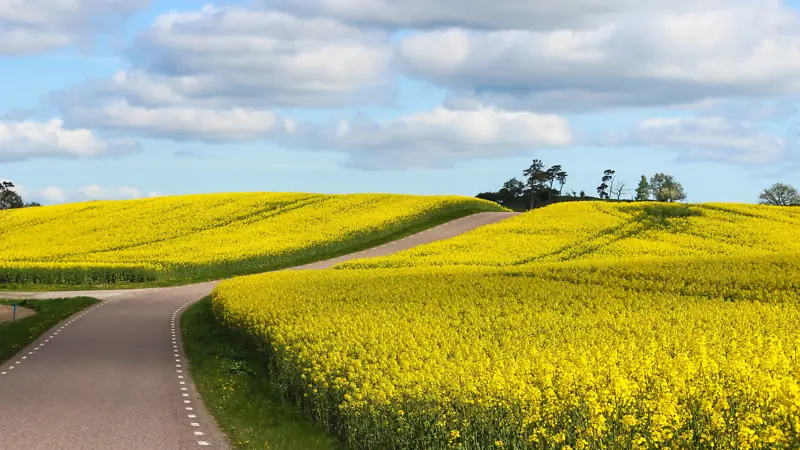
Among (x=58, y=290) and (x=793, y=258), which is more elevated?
(x=793, y=258)

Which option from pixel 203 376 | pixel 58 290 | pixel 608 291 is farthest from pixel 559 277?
pixel 58 290

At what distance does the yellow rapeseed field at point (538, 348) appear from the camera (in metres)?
15.8

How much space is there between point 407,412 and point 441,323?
1279 centimetres

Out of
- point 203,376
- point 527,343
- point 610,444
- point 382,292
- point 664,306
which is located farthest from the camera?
point 382,292

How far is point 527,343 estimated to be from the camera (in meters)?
24.9

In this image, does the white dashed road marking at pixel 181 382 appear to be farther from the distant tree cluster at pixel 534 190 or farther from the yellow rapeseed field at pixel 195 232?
the distant tree cluster at pixel 534 190

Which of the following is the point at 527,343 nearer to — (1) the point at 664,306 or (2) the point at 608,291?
(1) the point at 664,306

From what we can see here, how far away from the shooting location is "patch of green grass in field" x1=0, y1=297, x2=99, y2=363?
123ft

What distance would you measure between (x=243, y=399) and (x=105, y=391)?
446cm

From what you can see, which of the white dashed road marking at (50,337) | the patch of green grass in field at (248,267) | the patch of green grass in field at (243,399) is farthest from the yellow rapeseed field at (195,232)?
the patch of green grass in field at (243,399)

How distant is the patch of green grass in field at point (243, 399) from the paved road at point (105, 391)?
47 centimetres

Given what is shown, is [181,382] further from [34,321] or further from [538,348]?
[34,321]

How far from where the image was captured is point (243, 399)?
85.5 feet

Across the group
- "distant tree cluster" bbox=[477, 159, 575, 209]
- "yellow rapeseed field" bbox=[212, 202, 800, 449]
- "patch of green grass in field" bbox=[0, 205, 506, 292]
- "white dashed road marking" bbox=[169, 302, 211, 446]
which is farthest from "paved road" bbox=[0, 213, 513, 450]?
"distant tree cluster" bbox=[477, 159, 575, 209]
